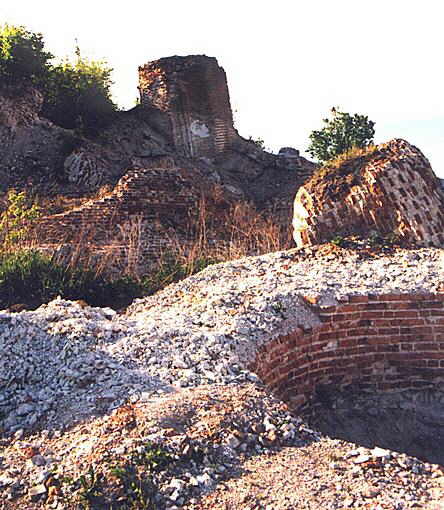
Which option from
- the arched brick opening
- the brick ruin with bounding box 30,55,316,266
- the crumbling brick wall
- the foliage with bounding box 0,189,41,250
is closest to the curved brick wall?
the arched brick opening

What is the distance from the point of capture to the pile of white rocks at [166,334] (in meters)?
4.01

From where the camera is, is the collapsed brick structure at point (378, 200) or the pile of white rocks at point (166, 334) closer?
the pile of white rocks at point (166, 334)

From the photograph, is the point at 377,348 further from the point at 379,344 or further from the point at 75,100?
the point at 75,100

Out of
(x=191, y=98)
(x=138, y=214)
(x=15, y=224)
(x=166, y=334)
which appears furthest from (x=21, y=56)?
(x=166, y=334)

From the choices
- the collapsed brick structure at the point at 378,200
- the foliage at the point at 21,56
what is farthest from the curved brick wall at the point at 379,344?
the foliage at the point at 21,56

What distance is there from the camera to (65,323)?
16.0 ft

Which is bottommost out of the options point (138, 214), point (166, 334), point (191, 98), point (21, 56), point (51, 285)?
point (166, 334)

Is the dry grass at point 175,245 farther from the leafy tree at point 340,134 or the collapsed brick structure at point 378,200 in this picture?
the leafy tree at point 340,134

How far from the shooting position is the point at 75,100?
20188 mm

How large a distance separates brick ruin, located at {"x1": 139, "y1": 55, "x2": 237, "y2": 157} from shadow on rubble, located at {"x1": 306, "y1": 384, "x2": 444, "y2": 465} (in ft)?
51.6

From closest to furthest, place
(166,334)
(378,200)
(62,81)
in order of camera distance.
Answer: (166,334) < (378,200) < (62,81)

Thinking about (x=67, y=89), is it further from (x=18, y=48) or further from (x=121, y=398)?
(x=121, y=398)

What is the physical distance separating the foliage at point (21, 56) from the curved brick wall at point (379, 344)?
598 inches

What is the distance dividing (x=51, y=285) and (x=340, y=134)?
1261 centimetres
